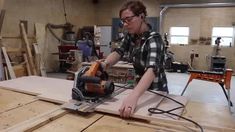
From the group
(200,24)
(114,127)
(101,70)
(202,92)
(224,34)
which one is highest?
(200,24)

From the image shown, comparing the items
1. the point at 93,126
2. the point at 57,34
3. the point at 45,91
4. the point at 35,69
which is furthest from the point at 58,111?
the point at 57,34

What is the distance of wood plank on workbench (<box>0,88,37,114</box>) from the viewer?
4.72ft

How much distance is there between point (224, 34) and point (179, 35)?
1637 millimetres

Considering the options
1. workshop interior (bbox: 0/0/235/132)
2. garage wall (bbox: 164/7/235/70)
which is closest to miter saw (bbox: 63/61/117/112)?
workshop interior (bbox: 0/0/235/132)

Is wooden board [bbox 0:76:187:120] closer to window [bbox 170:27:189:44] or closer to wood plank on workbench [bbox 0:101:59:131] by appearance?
wood plank on workbench [bbox 0:101:59:131]

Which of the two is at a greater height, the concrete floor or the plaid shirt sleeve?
the plaid shirt sleeve

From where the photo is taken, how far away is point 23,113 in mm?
1319

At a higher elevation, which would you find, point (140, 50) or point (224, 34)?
point (224, 34)

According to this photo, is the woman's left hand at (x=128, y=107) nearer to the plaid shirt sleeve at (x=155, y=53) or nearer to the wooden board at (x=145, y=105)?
the wooden board at (x=145, y=105)

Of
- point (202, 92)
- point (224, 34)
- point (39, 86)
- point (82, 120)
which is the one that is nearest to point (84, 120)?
point (82, 120)

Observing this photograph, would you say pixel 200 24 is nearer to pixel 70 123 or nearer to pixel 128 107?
pixel 128 107

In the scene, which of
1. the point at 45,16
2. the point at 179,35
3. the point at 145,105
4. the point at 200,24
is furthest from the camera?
the point at 179,35

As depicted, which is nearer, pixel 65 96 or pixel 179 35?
pixel 65 96

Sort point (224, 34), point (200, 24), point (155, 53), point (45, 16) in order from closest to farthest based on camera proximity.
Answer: point (155, 53) < point (45, 16) < point (224, 34) < point (200, 24)
